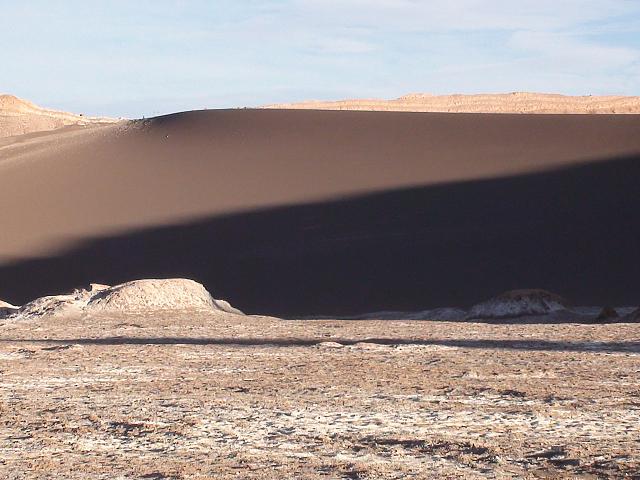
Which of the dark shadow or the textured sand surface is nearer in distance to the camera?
the dark shadow

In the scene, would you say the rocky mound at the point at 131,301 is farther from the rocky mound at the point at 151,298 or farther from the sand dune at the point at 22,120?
the sand dune at the point at 22,120

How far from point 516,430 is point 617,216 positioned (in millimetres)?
17718

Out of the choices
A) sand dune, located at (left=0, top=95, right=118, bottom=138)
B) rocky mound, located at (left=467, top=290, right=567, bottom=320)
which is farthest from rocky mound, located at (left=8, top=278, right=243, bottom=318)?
sand dune, located at (left=0, top=95, right=118, bottom=138)

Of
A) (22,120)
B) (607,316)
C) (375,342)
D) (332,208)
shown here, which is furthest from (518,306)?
(22,120)

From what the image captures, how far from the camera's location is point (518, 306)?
12.6m

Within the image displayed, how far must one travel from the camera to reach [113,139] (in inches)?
1447

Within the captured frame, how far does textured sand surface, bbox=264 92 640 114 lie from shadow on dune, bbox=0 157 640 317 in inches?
351

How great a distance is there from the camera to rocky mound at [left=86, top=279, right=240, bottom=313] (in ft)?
Answer: 38.4

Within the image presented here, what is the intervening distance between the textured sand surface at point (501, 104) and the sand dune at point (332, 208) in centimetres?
379

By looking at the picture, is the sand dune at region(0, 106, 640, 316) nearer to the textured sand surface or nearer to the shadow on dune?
the shadow on dune

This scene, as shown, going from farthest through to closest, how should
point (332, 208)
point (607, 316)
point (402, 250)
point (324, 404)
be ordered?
point (332, 208) → point (402, 250) → point (607, 316) → point (324, 404)

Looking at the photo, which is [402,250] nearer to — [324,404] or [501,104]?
[324,404]

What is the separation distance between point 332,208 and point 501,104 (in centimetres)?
1339

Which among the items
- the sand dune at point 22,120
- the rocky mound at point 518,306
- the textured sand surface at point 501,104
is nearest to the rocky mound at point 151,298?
the rocky mound at point 518,306
